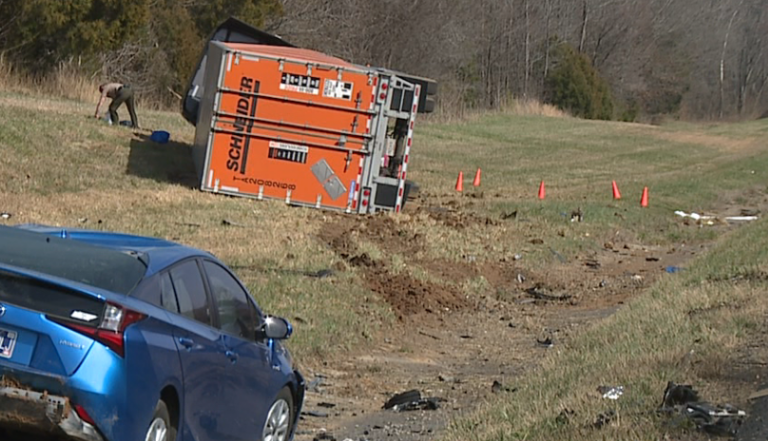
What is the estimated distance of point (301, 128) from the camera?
19.1 m

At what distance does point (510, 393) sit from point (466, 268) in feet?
23.8

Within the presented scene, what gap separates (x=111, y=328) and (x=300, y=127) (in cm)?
1380

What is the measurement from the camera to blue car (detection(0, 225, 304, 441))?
5.41m

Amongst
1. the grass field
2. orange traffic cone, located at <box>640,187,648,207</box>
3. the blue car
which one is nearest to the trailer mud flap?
the grass field

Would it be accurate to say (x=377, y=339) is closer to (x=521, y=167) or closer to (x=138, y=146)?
(x=138, y=146)

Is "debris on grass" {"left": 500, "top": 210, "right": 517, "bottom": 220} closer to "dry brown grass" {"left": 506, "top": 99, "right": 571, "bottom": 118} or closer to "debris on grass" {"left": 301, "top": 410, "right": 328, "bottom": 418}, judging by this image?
"debris on grass" {"left": 301, "top": 410, "right": 328, "bottom": 418}

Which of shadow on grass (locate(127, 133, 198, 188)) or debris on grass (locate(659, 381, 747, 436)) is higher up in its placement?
shadow on grass (locate(127, 133, 198, 188))

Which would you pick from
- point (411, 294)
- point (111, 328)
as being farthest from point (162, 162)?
point (111, 328)

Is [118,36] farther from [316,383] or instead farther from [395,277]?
[316,383]

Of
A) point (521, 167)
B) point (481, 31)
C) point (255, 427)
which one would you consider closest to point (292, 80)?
point (255, 427)

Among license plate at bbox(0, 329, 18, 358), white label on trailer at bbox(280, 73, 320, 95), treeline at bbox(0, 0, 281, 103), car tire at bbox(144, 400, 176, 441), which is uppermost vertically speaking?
treeline at bbox(0, 0, 281, 103)

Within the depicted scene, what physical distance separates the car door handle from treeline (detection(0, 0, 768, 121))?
28.3m

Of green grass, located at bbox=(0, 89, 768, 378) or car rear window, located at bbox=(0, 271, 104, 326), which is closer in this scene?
car rear window, located at bbox=(0, 271, 104, 326)

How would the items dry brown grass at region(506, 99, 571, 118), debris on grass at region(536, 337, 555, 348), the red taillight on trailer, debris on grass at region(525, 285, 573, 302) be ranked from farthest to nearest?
dry brown grass at region(506, 99, 571, 118), the red taillight on trailer, debris on grass at region(525, 285, 573, 302), debris on grass at region(536, 337, 555, 348)
